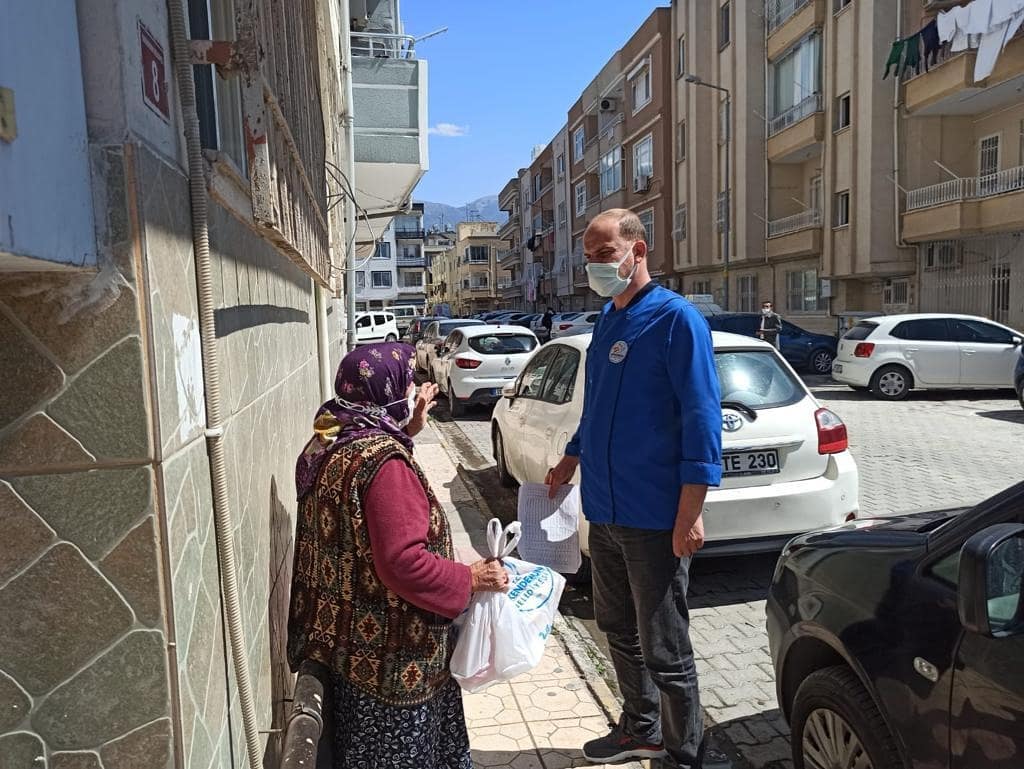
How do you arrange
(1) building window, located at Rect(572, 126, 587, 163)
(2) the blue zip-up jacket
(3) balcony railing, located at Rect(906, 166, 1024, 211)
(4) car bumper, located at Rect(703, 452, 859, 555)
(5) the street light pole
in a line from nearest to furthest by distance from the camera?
(2) the blue zip-up jacket
(4) car bumper, located at Rect(703, 452, 859, 555)
(3) balcony railing, located at Rect(906, 166, 1024, 211)
(5) the street light pole
(1) building window, located at Rect(572, 126, 587, 163)

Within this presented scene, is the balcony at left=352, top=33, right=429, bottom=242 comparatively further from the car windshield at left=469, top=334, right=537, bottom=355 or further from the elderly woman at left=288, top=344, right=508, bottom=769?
the elderly woman at left=288, top=344, right=508, bottom=769

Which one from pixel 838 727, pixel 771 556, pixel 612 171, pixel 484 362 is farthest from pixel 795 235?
pixel 838 727

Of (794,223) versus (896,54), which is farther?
(794,223)

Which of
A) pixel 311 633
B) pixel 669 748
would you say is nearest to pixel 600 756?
pixel 669 748

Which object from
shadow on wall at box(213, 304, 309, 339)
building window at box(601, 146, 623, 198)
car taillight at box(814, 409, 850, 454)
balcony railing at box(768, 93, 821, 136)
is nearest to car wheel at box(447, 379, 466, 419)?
car taillight at box(814, 409, 850, 454)

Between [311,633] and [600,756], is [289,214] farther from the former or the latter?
[600,756]

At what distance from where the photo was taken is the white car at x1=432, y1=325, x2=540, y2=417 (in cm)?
1302

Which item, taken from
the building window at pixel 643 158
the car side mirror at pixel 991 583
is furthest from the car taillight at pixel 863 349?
the building window at pixel 643 158

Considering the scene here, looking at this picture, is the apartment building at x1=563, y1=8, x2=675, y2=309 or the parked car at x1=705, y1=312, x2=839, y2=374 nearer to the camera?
the parked car at x1=705, y1=312, x2=839, y2=374

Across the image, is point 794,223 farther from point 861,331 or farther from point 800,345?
point 861,331

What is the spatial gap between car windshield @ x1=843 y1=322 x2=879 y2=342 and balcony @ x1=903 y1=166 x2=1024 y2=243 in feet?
15.7

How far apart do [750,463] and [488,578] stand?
2929 millimetres

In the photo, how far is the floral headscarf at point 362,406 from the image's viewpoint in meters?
2.12

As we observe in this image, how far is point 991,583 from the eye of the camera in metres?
1.90
